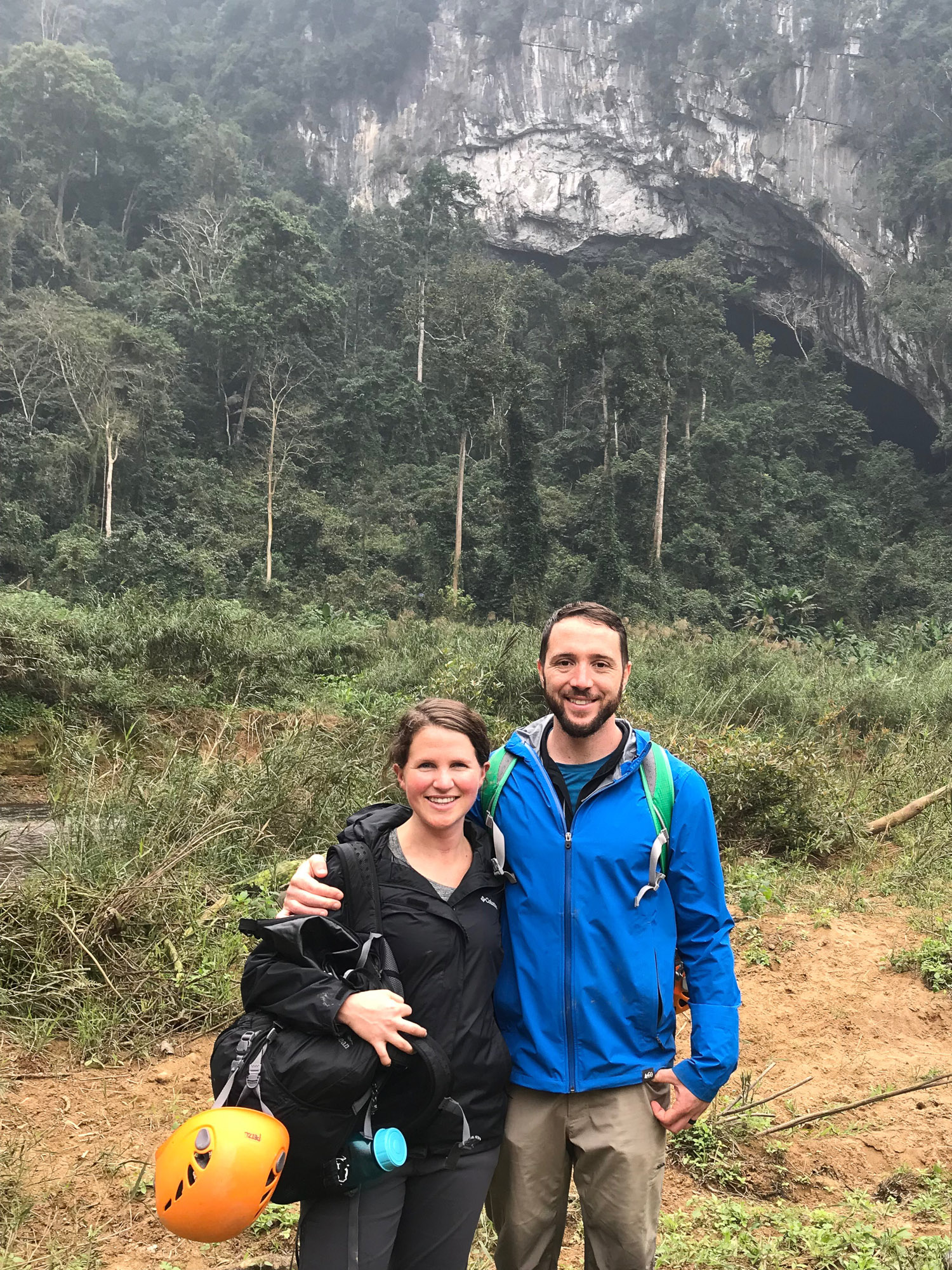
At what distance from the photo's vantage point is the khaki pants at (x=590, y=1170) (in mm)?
1522

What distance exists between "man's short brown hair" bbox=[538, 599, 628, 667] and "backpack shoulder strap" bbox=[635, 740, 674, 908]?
19 cm

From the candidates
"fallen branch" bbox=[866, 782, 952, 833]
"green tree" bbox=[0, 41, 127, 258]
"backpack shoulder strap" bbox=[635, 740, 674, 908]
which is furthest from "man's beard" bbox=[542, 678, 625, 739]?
"green tree" bbox=[0, 41, 127, 258]

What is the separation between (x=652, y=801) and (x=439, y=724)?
39cm

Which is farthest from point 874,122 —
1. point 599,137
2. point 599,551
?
point 599,551

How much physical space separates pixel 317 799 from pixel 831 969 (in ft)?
8.48

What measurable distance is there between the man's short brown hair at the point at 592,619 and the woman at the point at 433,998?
0.72ft

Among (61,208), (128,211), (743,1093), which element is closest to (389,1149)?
(743,1093)

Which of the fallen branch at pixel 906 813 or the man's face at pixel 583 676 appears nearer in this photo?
the man's face at pixel 583 676

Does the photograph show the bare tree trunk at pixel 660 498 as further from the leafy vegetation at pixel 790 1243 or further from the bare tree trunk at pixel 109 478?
the leafy vegetation at pixel 790 1243

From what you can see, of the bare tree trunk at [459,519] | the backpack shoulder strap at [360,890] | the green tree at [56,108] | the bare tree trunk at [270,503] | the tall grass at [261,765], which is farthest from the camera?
the green tree at [56,108]

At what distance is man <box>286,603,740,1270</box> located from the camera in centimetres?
153

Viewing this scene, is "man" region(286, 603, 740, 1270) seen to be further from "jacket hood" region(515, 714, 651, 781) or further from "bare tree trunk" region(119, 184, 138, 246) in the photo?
"bare tree trunk" region(119, 184, 138, 246)

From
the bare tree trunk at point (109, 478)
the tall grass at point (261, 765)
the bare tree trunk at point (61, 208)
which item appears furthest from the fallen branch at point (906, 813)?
the bare tree trunk at point (61, 208)

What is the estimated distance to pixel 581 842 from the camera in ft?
5.17
